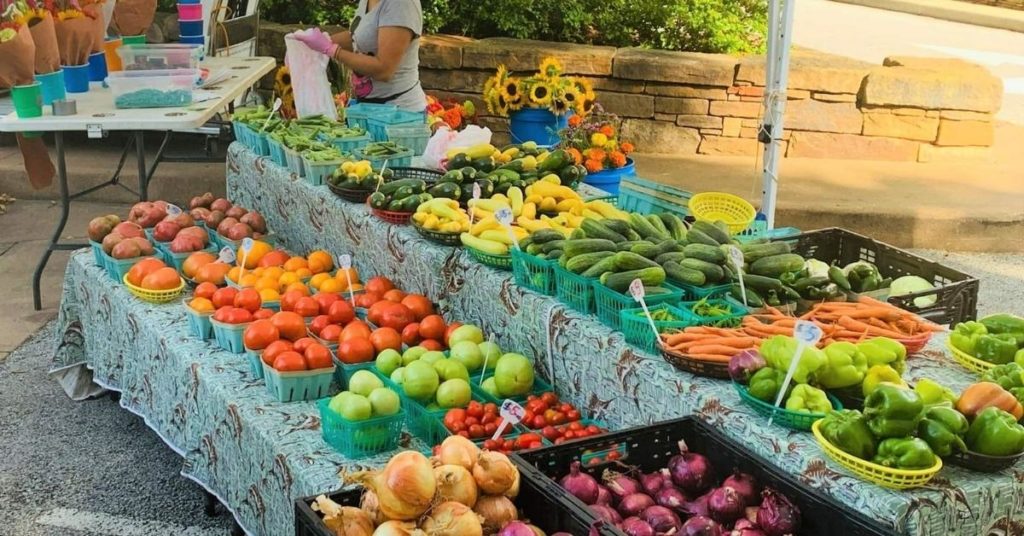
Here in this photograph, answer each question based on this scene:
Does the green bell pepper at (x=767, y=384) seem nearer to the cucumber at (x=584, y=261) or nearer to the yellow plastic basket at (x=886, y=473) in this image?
the yellow plastic basket at (x=886, y=473)

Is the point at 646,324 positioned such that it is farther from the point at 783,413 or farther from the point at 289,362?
the point at 289,362

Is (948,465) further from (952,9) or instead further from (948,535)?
(952,9)

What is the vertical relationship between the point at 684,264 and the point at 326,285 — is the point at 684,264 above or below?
above

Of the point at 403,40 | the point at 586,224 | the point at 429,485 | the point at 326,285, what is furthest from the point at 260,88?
the point at 429,485

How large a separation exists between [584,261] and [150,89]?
3.78m

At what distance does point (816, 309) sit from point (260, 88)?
7313 mm

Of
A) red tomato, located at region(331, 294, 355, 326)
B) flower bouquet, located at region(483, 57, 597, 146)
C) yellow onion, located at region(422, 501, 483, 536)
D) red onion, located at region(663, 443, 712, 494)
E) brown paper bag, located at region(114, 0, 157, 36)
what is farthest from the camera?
flower bouquet, located at region(483, 57, 597, 146)

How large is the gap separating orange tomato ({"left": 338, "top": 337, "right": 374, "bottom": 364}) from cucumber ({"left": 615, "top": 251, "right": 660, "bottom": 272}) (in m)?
0.97

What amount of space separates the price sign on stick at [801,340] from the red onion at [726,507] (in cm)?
32

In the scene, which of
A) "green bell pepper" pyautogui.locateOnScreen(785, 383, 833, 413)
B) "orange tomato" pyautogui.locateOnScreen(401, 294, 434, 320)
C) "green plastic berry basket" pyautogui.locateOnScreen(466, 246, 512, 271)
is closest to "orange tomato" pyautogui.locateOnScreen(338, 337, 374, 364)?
"orange tomato" pyautogui.locateOnScreen(401, 294, 434, 320)

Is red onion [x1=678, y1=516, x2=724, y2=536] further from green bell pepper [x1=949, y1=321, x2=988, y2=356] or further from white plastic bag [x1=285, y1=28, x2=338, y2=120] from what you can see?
white plastic bag [x1=285, y1=28, x2=338, y2=120]

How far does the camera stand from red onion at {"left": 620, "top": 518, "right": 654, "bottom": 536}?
2441 mm

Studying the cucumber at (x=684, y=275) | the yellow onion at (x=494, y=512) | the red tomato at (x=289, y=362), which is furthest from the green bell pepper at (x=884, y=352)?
the red tomato at (x=289, y=362)

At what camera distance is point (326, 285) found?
446 cm
